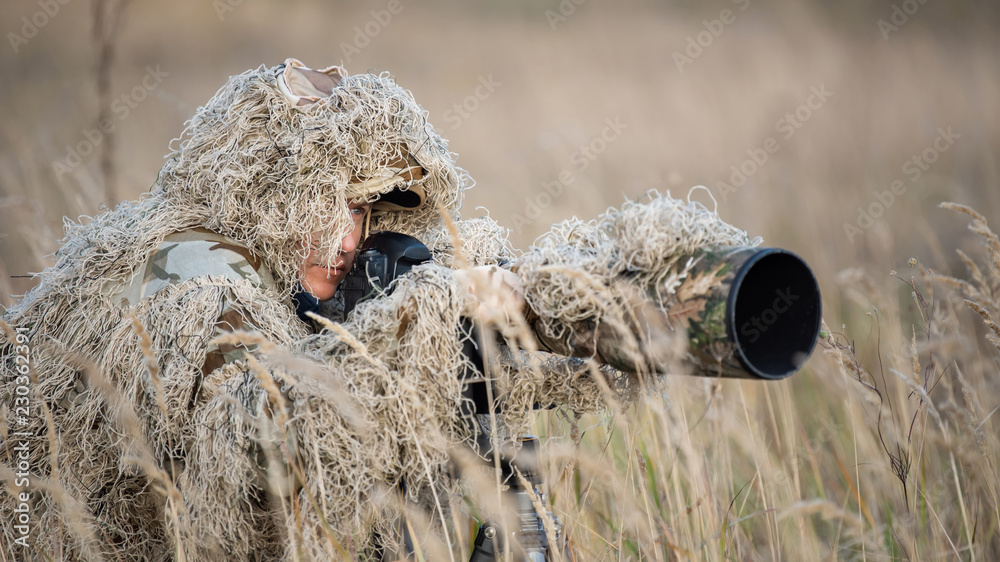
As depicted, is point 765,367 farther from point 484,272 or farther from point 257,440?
point 257,440

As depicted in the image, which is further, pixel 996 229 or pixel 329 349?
pixel 996 229

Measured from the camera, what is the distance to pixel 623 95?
6.89m

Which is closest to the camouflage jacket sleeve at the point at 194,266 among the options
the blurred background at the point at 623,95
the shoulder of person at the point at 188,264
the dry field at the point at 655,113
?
the shoulder of person at the point at 188,264

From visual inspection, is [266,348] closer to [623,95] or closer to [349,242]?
[349,242]

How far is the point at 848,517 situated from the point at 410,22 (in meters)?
7.66

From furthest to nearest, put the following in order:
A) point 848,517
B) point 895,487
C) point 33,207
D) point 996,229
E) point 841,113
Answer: point 841,113 → point 996,229 → point 33,207 → point 895,487 → point 848,517

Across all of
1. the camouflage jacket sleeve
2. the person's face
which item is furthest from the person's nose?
the camouflage jacket sleeve

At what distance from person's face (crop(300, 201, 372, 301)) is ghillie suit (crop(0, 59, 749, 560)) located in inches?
1.4

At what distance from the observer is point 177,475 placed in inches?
50.4

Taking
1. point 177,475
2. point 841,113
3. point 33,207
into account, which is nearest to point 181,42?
point 33,207

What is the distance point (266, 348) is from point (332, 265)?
47 centimetres

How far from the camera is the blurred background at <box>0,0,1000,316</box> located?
14.5 feet

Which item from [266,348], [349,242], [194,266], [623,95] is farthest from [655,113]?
[266,348]

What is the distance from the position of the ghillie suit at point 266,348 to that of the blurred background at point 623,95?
95.2 inches
